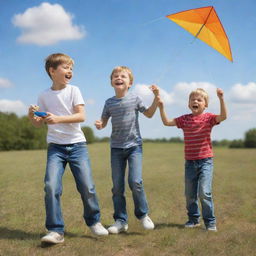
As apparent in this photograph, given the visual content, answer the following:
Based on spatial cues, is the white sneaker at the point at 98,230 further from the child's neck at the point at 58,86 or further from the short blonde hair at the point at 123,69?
the short blonde hair at the point at 123,69

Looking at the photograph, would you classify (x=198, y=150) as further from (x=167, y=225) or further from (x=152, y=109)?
(x=167, y=225)

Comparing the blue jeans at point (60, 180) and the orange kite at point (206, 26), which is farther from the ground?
the orange kite at point (206, 26)

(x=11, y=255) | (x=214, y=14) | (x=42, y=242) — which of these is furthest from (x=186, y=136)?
(x=11, y=255)

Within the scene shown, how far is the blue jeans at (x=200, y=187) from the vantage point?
5070mm

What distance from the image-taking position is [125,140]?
4.87 meters

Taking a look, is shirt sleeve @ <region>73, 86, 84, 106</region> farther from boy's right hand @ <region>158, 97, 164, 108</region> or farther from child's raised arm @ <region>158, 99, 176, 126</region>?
child's raised arm @ <region>158, 99, 176, 126</region>

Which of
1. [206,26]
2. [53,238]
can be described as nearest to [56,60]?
[53,238]

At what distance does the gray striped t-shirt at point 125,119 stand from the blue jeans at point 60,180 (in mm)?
498

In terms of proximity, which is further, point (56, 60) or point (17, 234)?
point (17, 234)

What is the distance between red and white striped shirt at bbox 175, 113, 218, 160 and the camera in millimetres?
5121

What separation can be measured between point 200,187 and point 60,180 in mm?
1845

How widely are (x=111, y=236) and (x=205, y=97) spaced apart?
2.21m

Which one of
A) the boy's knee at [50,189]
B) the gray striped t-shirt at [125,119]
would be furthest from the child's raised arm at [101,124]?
the boy's knee at [50,189]

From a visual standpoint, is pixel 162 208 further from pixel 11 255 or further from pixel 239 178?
pixel 239 178
